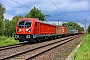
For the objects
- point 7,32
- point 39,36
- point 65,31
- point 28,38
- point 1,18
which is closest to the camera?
point 28,38

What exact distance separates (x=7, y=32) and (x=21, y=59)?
8665 cm

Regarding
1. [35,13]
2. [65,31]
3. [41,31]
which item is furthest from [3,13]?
[41,31]

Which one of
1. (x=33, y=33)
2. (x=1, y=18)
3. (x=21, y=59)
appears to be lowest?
(x=21, y=59)

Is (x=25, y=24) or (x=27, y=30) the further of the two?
(x=25, y=24)

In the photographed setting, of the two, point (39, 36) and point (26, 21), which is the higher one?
point (26, 21)

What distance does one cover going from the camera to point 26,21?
26.8 metres

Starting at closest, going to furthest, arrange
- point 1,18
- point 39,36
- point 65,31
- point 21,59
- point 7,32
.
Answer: point 21,59
point 39,36
point 65,31
point 1,18
point 7,32

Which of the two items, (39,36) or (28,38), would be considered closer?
(28,38)

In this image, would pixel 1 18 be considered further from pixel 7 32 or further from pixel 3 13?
pixel 7 32

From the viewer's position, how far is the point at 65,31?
5656cm

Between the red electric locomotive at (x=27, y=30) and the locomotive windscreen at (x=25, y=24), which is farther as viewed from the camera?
the locomotive windscreen at (x=25, y=24)

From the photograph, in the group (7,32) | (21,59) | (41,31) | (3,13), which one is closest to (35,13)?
(3,13)

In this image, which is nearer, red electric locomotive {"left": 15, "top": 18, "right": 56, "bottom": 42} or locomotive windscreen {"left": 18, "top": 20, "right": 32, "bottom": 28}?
red electric locomotive {"left": 15, "top": 18, "right": 56, "bottom": 42}

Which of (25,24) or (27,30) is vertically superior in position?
(25,24)
